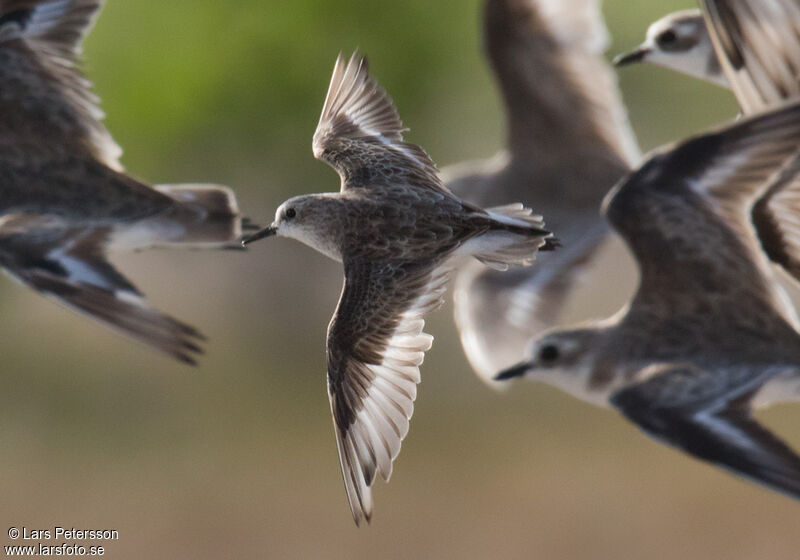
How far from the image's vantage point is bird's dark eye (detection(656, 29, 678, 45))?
1626 millimetres

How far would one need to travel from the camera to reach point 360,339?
105cm

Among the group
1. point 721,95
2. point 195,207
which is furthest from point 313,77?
point 195,207

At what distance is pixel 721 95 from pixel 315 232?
16.8 feet

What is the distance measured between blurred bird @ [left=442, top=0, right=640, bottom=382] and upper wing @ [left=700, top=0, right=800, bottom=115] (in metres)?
0.98

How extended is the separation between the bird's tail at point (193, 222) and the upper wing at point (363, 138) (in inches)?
7.4

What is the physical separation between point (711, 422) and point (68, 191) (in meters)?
0.77

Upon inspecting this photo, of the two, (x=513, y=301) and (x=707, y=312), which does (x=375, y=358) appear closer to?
(x=707, y=312)

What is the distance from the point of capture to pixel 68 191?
1425 mm

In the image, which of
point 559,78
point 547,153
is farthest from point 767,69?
point 547,153

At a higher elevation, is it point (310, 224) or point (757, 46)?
point (757, 46)

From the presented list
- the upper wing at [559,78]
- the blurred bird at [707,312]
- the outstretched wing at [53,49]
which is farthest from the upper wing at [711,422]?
the upper wing at [559,78]

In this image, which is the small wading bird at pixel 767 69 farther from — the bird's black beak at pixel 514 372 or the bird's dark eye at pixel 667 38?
the bird's black beak at pixel 514 372

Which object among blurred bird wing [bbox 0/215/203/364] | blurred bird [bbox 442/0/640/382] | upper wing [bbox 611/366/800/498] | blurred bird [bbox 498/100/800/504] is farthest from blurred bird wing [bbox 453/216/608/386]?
blurred bird wing [bbox 0/215/203/364]

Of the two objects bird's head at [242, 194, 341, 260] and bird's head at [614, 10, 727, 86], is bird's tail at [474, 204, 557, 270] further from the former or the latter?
bird's head at [614, 10, 727, 86]
